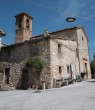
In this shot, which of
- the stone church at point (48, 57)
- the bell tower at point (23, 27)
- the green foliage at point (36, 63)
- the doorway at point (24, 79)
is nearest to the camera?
the green foliage at point (36, 63)

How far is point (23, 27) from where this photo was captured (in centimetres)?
2822

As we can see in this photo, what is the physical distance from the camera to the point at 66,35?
2425 cm

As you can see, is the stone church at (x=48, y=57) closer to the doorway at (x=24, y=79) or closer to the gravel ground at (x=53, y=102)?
the doorway at (x=24, y=79)

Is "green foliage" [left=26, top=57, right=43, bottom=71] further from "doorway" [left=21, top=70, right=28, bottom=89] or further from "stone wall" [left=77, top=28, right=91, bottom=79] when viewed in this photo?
"stone wall" [left=77, top=28, right=91, bottom=79]

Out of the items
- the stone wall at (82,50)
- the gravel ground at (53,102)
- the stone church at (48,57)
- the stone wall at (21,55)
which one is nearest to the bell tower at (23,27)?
the stone church at (48,57)

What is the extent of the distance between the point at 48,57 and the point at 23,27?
12252mm

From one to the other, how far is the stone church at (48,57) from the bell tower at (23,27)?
5.76 m

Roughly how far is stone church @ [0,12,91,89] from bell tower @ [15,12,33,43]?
5.76m

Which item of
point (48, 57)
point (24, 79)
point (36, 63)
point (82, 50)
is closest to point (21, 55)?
point (24, 79)

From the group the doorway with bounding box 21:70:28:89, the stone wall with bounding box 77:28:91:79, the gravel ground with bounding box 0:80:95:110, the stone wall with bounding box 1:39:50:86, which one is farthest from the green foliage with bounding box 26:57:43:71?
the stone wall with bounding box 77:28:91:79

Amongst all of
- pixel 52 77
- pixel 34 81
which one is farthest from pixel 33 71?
pixel 52 77

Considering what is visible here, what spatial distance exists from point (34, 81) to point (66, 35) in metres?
9.16

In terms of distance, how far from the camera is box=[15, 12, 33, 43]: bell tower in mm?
28237

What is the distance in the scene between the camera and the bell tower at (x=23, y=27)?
28.2m
